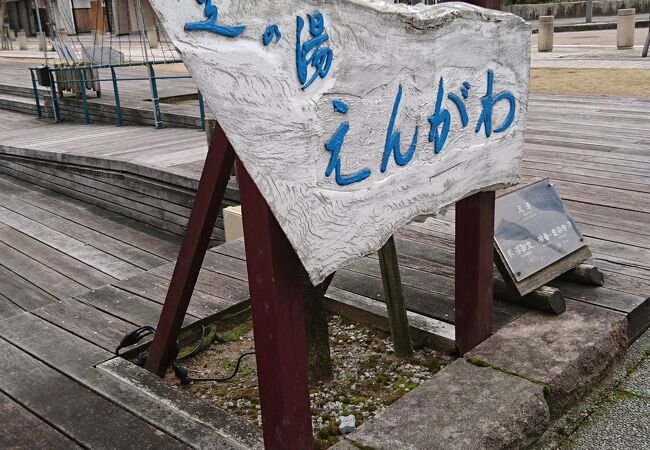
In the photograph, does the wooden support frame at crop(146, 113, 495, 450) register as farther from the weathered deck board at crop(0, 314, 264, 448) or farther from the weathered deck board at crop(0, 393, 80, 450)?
the weathered deck board at crop(0, 393, 80, 450)

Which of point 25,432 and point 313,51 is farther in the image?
point 25,432

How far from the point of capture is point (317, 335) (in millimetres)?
2684

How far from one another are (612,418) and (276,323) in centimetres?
129

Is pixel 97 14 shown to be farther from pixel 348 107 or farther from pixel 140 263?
pixel 348 107

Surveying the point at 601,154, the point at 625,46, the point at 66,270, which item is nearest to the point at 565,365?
the point at 601,154

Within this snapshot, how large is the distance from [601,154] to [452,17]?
4166 mm

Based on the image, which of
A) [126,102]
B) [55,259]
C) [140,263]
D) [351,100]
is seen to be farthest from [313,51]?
[126,102]

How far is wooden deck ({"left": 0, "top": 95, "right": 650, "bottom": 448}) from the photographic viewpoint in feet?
7.79

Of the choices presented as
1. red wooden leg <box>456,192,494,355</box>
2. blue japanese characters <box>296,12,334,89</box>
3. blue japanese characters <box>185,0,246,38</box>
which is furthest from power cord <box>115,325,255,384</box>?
blue japanese characters <box>185,0,246,38</box>

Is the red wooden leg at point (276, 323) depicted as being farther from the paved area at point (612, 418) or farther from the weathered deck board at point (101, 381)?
the paved area at point (612, 418)

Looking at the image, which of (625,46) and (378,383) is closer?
(378,383)

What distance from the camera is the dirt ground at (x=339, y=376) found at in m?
2.54

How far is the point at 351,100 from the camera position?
5.67 ft

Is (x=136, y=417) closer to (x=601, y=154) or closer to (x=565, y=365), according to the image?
(x=565, y=365)
